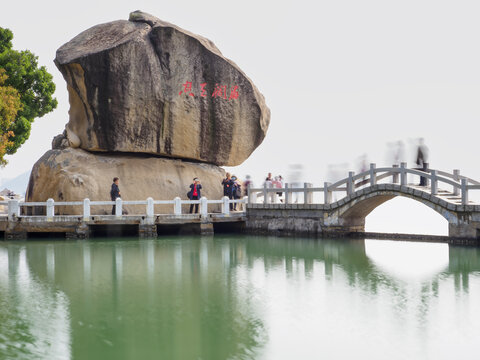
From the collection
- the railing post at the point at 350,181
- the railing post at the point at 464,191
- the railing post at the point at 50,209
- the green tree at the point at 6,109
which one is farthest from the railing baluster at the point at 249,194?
the green tree at the point at 6,109

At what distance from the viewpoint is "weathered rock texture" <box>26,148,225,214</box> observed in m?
23.3

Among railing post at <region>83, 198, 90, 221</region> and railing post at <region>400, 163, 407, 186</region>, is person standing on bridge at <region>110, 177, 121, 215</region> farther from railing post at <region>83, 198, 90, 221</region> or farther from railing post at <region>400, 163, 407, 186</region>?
railing post at <region>400, 163, 407, 186</region>

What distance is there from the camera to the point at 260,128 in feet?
88.9

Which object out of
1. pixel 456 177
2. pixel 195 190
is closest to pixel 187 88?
pixel 195 190

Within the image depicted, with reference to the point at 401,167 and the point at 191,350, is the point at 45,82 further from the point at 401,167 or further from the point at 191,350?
the point at 191,350

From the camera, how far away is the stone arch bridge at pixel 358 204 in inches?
719

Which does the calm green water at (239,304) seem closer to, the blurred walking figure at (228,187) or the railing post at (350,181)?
the railing post at (350,181)

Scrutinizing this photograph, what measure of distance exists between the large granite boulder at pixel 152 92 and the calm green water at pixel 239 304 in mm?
7362

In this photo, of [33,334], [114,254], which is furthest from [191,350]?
[114,254]

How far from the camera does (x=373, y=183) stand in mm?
20516

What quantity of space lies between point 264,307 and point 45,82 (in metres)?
26.9

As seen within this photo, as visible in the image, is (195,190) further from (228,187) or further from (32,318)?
(32,318)

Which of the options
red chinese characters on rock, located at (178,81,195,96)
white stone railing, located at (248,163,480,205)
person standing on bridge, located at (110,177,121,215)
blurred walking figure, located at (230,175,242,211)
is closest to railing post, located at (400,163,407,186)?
white stone railing, located at (248,163,480,205)

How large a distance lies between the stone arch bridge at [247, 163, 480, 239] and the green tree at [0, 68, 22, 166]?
40.7 feet
